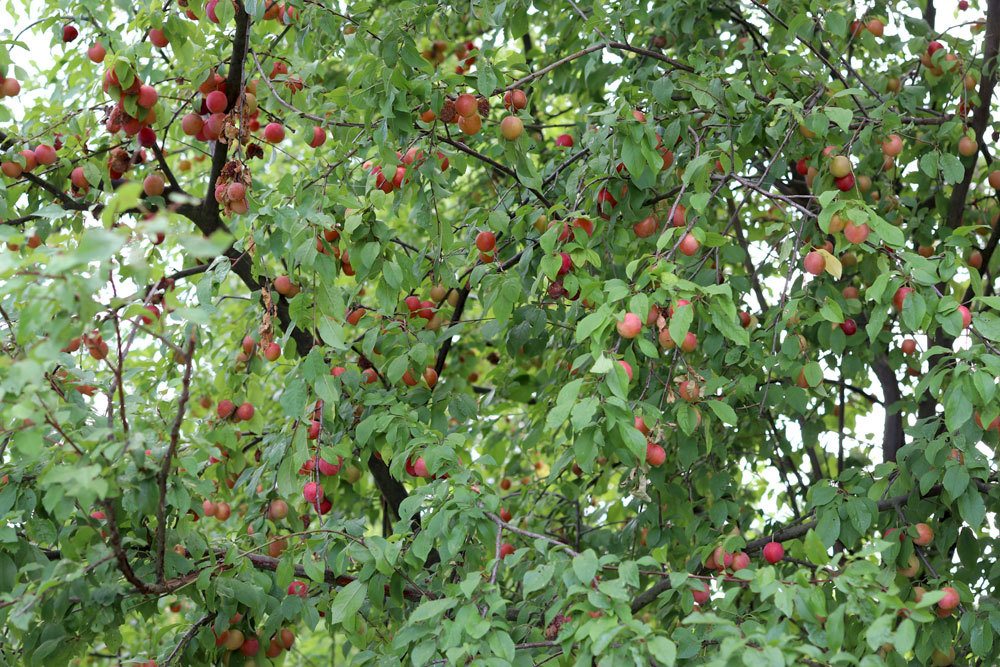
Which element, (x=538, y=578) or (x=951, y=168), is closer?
(x=538, y=578)

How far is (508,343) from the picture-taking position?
3141 millimetres

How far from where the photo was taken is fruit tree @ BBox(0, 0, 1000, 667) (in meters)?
2.15

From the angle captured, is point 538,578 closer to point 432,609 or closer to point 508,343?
point 432,609

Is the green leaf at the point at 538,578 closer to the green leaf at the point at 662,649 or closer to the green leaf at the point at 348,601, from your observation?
the green leaf at the point at 662,649

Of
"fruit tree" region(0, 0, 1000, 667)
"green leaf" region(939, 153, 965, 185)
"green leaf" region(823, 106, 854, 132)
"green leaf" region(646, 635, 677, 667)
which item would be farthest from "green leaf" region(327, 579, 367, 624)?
"green leaf" region(939, 153, 965, 185)

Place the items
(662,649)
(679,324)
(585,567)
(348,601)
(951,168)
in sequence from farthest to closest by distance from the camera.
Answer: (951,168) < (348,601) < (679,324) < (585,567) < (662,649)

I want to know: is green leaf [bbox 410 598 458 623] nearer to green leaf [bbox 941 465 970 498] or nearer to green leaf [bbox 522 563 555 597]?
green leaf [bbox 522 563 555 597]

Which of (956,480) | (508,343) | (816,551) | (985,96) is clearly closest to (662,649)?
(816,551)

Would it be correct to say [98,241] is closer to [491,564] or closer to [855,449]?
[491,564]

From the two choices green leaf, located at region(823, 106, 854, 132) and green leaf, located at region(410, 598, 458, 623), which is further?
green leaf, located at region(823, 106, 854, 132)

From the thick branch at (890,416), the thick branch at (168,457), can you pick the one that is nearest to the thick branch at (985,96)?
the thick branch at (890,416)

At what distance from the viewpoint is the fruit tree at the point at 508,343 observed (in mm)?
2152

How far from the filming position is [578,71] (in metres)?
3.92

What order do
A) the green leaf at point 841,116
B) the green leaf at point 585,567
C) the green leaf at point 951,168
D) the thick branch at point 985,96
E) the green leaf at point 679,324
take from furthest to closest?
the thick branch at point 985,96 → the green leaf at point 951,168 → the green leaf at point 841,116 → the green leaf at point 679,324 → the green leaf at point 585,567
